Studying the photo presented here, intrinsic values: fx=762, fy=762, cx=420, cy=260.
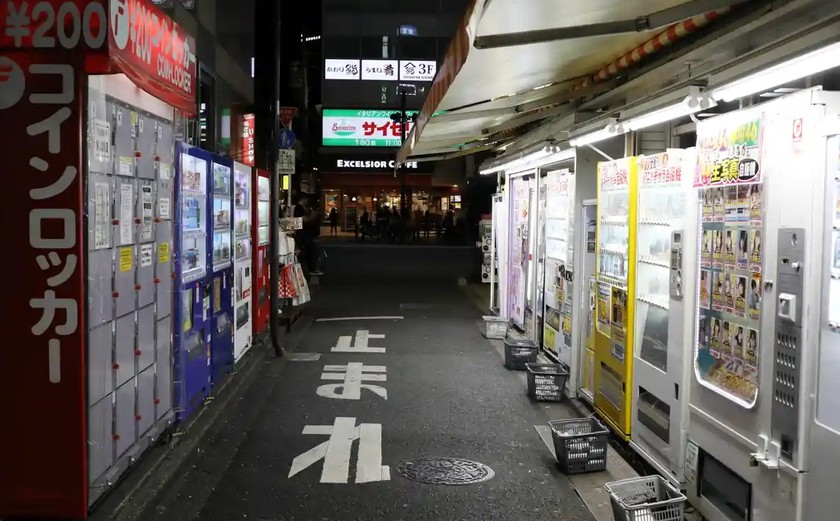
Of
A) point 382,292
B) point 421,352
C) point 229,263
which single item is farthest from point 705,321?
point 382,292

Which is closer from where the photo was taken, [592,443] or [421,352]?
[592,443]

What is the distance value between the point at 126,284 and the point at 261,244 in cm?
665

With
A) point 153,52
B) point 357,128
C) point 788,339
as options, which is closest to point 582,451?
point 788,339

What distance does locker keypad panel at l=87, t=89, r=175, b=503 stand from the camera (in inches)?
209

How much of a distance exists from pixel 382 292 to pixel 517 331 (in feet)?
26.2

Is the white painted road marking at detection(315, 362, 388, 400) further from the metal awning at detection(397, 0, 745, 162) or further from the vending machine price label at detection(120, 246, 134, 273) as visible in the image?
the vending machine price label at detection(120, 246, 134, 273)

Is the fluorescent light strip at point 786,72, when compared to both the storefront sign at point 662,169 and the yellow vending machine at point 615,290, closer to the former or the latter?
the storefront sign at point 662,169

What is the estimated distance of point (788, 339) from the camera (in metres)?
4.29

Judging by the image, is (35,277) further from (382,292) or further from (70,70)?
(382,292)

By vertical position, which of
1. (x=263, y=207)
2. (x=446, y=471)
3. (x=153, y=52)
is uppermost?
(x=153, y=52)

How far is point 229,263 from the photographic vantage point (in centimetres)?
980

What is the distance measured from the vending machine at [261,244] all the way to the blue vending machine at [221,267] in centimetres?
202

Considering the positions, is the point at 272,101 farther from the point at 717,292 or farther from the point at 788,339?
the point at 788,339

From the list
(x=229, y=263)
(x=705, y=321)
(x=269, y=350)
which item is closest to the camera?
(x=705, y=321)
